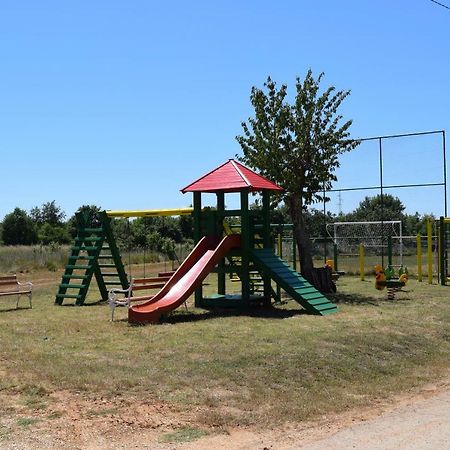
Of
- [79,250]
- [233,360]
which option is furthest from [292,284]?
[79,250]

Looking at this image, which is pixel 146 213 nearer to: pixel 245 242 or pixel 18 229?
pixel 245 242

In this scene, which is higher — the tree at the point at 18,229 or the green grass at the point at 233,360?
the tree at the point at 18,229

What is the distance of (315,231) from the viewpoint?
37156 mm

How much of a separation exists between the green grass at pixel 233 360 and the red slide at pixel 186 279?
337mm

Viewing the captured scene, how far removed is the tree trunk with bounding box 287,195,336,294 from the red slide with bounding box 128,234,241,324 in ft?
15.3

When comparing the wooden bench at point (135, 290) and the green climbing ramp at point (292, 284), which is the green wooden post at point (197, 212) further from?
the green climbing ramp at point (292, 284)

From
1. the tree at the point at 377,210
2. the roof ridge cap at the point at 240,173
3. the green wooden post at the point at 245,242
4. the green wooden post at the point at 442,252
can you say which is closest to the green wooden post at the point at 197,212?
the roof ridge cap at the point at 240,173

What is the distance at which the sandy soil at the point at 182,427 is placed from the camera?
609cm

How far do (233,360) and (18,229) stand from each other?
2352 inches

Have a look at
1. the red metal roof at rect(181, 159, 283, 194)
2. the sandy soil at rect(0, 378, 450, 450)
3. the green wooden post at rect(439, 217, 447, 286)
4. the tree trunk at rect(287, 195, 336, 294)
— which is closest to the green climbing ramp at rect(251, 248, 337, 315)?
the red metal roof at rect(181, 159, 283, 194)

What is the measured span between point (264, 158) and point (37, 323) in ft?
26.8

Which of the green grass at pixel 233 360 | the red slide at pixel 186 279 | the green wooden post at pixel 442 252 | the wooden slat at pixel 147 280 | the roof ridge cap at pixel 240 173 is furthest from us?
the green wooden post at pixel 442 252

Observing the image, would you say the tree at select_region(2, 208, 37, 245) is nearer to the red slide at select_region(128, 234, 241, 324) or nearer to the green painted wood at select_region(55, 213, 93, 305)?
the green painted wood at select_region(55, 213, 93, 305)

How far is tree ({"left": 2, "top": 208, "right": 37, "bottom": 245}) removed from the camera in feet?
211
